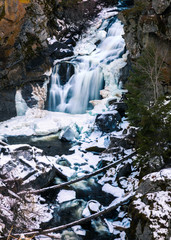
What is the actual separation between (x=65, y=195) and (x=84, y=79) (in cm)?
1274

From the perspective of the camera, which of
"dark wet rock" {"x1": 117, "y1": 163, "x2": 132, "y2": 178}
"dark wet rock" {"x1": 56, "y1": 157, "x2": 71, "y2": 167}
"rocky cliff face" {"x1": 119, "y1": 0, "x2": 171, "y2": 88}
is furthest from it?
"rocky cliff face" {"x1": 119, "y1": 0, "x2": 171, "y2": 88}

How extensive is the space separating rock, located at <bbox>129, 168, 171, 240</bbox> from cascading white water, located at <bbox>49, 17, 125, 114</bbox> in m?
14.7

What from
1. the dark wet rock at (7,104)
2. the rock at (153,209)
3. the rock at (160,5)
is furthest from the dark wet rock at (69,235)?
the dark wet rock at (7,104)

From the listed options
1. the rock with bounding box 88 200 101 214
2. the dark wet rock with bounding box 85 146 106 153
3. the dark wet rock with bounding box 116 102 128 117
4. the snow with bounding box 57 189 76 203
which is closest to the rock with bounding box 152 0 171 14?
the dark wet rock with bounding box 116 102 128 117

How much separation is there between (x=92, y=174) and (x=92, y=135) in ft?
17.5

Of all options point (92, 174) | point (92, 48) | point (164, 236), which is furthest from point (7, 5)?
point (164, 236)

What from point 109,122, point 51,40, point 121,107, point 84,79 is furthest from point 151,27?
point 51,40

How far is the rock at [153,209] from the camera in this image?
16.9ft

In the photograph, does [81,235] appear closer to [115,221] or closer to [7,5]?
[115,221]

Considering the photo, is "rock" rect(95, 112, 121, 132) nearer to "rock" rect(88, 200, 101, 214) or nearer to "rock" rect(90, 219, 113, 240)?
"rock" rect(88, 200, 101, 214)

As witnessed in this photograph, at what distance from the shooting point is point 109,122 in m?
15.4

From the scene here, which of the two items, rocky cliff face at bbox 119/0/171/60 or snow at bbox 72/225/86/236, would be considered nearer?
snow at bbox 72/225/86/236

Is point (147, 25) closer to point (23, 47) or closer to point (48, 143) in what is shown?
point (48, 143)

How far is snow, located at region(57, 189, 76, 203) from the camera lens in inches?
369
